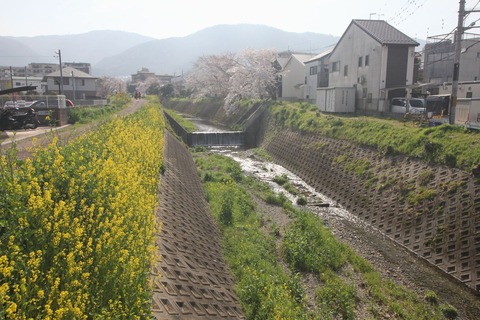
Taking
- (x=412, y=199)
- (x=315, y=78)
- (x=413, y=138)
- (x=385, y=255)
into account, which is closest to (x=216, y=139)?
(x=315, y=78)

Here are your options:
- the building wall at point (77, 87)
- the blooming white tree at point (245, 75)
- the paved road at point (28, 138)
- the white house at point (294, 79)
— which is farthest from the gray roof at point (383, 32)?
the building wall at point (77, 87)

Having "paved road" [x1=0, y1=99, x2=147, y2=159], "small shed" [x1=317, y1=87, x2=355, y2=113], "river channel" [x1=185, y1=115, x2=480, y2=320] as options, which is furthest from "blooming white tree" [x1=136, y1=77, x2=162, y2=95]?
"river channel" [x1=185, y1=115, x2=480, y2=320]

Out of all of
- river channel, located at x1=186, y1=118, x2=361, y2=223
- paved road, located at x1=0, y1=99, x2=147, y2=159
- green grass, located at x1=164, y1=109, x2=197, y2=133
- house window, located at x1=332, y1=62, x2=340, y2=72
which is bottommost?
river channel, located at x1=186, y1=118, x2=361, y2=223

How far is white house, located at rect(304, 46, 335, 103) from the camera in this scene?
144 feet

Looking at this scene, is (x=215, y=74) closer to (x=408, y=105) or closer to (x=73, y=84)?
(x=73, y=84)

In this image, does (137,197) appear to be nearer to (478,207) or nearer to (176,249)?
(176,249)

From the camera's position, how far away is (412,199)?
14.7 m

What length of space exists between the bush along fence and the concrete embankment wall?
9909 mm

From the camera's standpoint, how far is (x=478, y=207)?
12.1 m

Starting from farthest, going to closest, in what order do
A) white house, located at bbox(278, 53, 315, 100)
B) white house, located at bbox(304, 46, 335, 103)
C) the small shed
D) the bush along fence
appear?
white house, located at bbox(278, 53, 315, 100) → white house, located at bbox(304, 46, 335, 103) → the small shed → the bush along fence

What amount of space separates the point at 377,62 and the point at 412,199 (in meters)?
19.7

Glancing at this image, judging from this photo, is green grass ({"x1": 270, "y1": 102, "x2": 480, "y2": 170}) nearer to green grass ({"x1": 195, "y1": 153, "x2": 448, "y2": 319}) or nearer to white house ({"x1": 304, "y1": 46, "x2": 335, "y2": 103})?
green grass ({"x1": 195, "y1": 153, "x2": 448, "y2": 319})

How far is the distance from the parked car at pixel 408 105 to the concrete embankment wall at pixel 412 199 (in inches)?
243

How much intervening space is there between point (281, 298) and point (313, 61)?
139 feet
